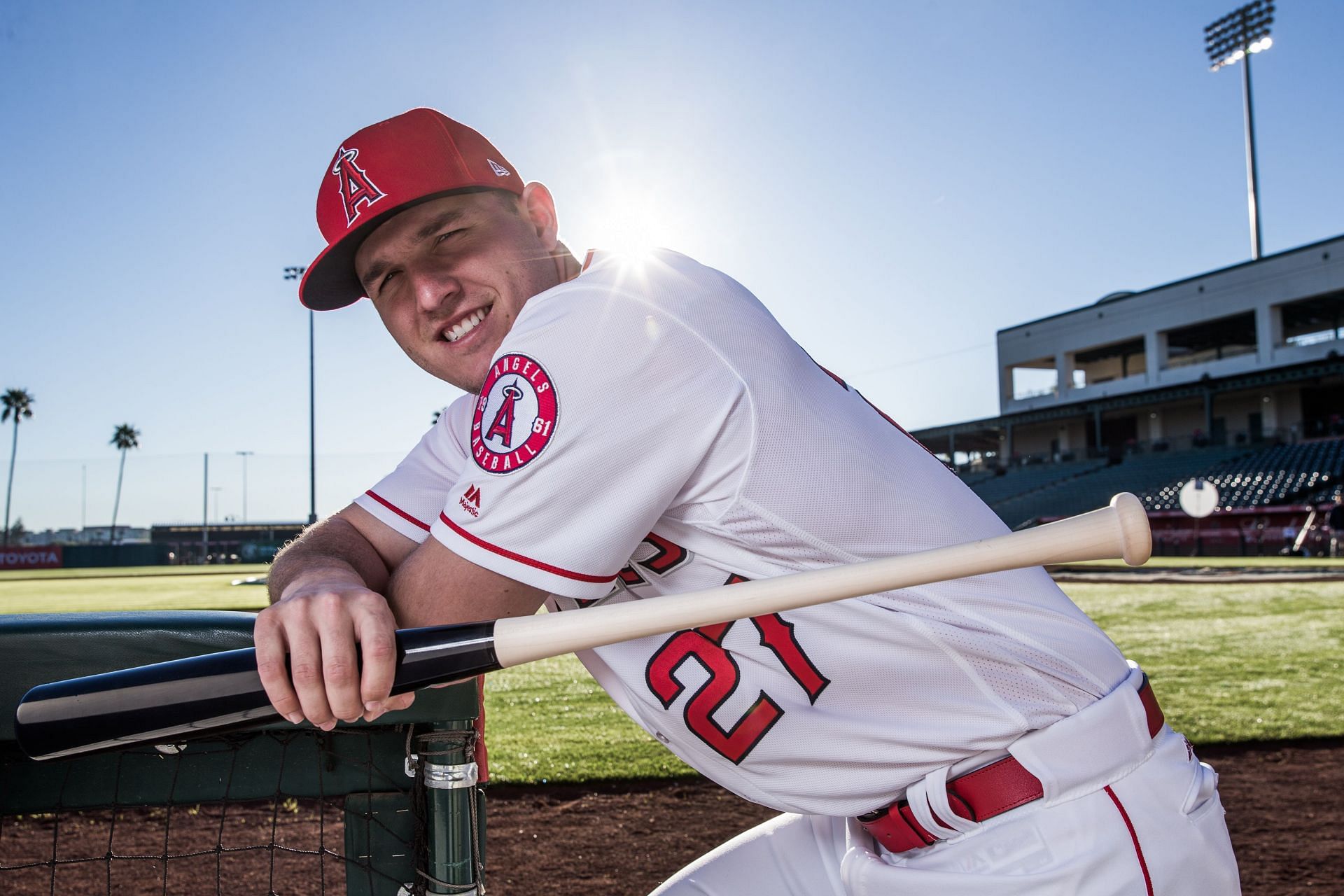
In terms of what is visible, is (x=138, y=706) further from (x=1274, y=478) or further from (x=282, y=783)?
(x=1274, y=478)

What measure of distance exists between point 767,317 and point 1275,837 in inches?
139

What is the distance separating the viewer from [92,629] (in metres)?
1.40

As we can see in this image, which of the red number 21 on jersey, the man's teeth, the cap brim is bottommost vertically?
the red number 21 on jersey

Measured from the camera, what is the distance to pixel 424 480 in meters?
1.77

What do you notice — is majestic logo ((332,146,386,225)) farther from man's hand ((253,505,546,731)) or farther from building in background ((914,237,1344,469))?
building in background ((914,237,1344,469))

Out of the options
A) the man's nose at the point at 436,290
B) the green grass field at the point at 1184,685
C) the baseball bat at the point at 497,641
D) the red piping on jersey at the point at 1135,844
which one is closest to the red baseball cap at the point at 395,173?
the man's nose at the point at 436,290

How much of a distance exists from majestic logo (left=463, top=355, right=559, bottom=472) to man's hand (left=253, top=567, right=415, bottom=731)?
23cm

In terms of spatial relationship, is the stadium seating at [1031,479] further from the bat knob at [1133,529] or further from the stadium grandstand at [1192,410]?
the bat knob at [1133,529]

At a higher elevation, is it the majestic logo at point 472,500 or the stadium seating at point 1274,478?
the stadium seating at point 1274,478

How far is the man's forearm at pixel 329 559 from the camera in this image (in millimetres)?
1338

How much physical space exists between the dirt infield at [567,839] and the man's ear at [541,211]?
212 centimetres

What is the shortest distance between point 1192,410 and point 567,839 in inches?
1630

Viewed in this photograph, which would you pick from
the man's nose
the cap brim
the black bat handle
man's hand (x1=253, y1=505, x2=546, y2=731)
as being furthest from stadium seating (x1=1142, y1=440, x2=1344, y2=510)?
the black bat handle

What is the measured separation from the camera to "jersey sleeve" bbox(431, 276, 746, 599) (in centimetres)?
108
